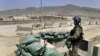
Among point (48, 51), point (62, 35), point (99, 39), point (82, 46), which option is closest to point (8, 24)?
point (99, 39)

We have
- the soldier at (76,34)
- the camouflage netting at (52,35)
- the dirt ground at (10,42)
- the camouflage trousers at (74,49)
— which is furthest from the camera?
the dirt ground at (10,42)

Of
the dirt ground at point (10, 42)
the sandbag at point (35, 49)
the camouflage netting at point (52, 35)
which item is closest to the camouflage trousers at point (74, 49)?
the sandbag at point (35, 49)

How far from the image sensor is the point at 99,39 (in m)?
18.2

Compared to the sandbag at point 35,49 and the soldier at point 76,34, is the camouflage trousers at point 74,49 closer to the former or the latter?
the soldier at point 76,34

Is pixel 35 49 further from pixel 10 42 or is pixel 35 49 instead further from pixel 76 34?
pixel 10 42

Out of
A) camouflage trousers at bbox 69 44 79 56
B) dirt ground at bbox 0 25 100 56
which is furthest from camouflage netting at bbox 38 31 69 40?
camouflage trousers at bbox 69 44 79 56

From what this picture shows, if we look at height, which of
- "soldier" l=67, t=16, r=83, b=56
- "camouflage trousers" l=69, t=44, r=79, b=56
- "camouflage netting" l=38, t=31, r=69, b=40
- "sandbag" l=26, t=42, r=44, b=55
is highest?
"soldier" l=67, t=16, r=83, b=56

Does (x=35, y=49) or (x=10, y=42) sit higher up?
(x=35, y=49)

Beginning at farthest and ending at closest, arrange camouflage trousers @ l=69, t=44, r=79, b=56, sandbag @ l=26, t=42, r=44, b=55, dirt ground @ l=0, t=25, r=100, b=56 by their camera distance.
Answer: dirt ground @ l=0, t=25, r=100, b=56
sandbag @ l=26, t=42, r=44, b=55
camouflage trousers @ l=69, t=44, r=79, b=56

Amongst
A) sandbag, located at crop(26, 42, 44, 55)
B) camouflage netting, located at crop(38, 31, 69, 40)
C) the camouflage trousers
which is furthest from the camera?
camouflage netting, located at crop(38, 31, 69, 40)

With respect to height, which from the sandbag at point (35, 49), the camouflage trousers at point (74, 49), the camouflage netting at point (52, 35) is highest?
the camouflage trousers at point (74, 49)

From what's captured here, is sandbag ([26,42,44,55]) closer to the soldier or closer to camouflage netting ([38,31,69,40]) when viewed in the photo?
the soldier

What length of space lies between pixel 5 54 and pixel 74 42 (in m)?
8.47

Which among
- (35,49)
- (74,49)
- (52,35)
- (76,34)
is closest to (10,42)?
(52,35)
